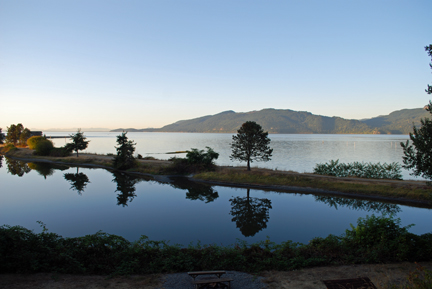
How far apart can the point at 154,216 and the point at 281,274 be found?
41.9 ft

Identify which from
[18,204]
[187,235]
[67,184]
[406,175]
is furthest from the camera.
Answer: [406,175]

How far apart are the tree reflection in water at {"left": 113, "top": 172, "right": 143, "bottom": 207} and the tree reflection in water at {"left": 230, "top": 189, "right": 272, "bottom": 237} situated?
9697 mm

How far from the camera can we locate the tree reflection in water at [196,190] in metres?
24.9

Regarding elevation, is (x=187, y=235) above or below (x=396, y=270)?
below

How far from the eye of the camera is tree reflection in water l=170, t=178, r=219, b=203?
979 inches

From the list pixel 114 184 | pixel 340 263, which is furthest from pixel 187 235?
pixel 114 184

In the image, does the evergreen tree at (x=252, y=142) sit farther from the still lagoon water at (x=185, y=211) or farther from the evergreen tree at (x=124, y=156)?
the evergreen tree at (x=124, y=156)

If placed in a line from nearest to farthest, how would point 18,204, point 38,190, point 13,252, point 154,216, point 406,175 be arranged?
point 13,252
point 154,216
point 18,204
point 38,190
point 406,175

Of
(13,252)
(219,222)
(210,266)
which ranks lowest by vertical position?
(219,222)

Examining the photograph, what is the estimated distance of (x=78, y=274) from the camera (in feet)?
23.9

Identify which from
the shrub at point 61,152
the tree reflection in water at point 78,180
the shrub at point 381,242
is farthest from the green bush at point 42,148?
the shrub at point 381,242

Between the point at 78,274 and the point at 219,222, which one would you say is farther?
the point at 219,222

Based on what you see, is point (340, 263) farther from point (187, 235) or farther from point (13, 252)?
point (13, 252)

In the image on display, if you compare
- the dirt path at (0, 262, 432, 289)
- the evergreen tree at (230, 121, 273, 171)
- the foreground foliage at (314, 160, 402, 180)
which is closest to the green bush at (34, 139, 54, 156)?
the evergreen tree at (230, 121, 273, 171)
